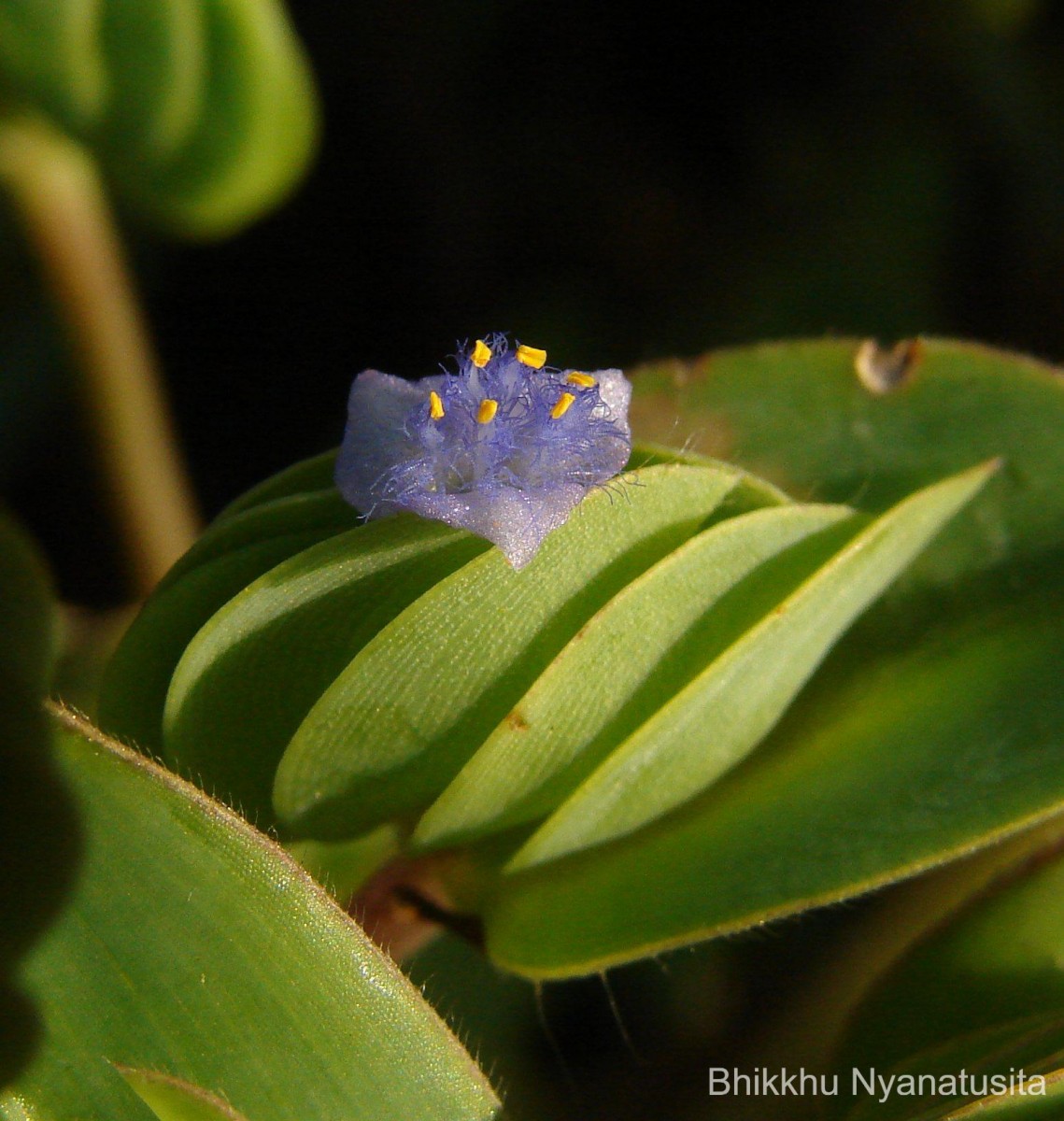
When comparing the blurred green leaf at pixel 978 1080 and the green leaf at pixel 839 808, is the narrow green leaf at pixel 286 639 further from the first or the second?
the blurred green leaf at pixel 978 1080

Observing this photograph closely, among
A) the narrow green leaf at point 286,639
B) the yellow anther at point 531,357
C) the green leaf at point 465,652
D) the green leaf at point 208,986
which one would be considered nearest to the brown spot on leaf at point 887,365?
the green leaf at point 465,652

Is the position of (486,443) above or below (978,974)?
above

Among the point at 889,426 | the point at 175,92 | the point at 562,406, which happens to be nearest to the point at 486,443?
the point at 562,406

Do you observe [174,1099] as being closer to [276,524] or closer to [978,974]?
[276,524]

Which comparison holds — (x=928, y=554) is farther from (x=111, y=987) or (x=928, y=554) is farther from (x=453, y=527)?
(x=111, y=987)

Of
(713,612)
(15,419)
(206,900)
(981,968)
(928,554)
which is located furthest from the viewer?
(15,419)

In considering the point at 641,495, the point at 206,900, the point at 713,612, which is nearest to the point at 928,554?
the point at 713,612
